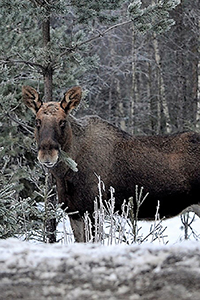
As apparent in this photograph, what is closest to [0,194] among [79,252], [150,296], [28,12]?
[28,12]

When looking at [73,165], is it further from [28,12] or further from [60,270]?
[60,270]

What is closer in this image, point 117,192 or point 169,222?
point 117,192

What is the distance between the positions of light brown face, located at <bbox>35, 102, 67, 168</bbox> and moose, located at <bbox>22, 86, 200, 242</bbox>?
2cm

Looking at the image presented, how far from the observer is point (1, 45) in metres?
11.5

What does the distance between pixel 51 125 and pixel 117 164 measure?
1315 mm

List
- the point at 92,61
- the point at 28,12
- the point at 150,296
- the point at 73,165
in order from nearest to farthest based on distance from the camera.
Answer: the point at 150,296 < the point at 73,165 < the point at 28,12 < the point at 92,61

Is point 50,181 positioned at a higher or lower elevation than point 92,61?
lower

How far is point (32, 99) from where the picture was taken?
7.64 metres

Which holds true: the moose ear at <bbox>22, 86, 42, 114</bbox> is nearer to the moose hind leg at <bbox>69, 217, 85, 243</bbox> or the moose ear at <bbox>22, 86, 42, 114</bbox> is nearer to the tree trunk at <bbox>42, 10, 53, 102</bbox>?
the tree trunk at <bbox>42, 10, 53, 102</bbox>

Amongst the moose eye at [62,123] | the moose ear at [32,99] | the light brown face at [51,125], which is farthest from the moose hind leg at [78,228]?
the moose ear at [32,99]

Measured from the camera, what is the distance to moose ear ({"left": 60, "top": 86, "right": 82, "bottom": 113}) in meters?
7.43

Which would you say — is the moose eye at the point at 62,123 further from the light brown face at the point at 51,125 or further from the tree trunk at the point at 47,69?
the tree trunk at the point at 47,69

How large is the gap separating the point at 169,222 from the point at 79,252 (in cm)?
1183

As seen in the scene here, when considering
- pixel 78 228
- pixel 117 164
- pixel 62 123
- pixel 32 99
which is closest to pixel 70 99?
pixel 62 123
